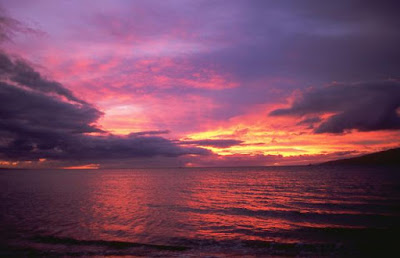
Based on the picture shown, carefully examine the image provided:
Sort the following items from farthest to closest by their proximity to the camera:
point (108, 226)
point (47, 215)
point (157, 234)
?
1. point (47, 215)
2. point (108, 226)
3. point (157, 234)

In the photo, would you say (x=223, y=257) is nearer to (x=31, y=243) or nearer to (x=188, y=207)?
(x=31, y=243)

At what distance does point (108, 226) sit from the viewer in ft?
92.3

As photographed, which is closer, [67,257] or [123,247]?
[67,257]

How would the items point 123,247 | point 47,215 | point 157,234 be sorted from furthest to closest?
point 47,215, point 157,234, point 123,247

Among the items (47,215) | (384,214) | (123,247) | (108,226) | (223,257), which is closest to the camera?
(223,257)

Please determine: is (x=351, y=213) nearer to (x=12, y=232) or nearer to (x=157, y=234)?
(x=157, y=234)

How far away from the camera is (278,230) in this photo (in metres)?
25.3

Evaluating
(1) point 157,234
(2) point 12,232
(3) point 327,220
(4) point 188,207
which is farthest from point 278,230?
(2) point 12,232

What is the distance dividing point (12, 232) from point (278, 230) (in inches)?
1085

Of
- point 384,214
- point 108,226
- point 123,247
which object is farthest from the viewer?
point 384,214

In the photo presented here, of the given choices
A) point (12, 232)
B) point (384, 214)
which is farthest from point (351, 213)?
point (12, 232)

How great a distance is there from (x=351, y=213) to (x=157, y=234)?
25.3 m

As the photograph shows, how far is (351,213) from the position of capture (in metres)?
32.4

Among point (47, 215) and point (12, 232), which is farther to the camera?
point (47, 215)
